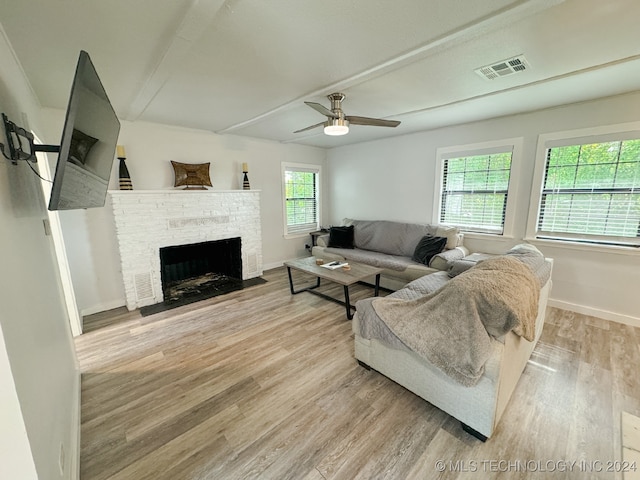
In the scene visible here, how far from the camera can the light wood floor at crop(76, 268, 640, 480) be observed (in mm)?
1444

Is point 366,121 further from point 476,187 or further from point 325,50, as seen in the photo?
point 476,187

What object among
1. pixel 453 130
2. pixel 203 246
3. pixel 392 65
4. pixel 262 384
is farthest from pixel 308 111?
pixel 262 384

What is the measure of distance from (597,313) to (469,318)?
9.18 ft

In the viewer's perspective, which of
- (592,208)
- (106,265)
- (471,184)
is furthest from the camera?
(471,184)

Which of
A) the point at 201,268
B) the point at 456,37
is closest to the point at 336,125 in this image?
the point at 456,37

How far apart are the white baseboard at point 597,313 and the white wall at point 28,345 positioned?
14.9ft

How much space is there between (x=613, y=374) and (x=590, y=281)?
4.38ft

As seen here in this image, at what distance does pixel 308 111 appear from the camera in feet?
10.1

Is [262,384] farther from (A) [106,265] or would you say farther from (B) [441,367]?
(A) [106,265]

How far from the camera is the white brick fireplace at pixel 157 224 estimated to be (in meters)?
3.29

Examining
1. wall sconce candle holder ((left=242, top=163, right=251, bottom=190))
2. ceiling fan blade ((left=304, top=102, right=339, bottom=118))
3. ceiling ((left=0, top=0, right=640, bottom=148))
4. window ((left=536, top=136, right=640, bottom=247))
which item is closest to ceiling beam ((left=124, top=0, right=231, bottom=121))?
ceiling ((left=0, top=0, right=640, bottom=148))

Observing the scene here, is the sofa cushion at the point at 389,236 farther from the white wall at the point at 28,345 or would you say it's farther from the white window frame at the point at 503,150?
the white wall at the point at 28,345

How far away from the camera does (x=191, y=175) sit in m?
3.79

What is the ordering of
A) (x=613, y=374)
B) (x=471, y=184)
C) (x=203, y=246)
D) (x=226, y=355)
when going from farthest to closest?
(x=203, y=246), (x=471, y=184), (x=226, y=355), (x=613, y=374)
